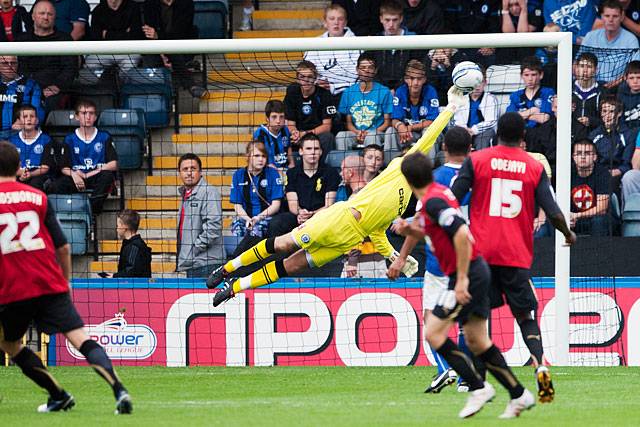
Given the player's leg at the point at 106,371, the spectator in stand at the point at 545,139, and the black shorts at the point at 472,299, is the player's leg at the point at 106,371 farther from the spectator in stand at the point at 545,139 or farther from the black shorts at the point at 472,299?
the spectator in stand at the point at 545,139

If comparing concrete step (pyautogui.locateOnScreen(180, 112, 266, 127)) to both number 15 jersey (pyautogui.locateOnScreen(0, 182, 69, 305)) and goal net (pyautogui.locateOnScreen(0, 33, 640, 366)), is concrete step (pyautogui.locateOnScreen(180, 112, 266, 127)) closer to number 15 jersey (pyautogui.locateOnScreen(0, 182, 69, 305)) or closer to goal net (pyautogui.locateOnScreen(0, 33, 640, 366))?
goal net (pyautogui.locateOnScreen(0, 33, 640, 366))

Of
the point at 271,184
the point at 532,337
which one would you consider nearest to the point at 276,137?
the point at 271,184

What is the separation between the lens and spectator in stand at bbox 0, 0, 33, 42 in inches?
714

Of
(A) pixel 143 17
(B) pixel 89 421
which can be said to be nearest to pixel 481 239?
(B) pixel 89 421

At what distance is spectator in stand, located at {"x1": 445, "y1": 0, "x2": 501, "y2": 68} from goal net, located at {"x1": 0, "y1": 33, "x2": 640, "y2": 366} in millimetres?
1578

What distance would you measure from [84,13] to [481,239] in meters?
11.3

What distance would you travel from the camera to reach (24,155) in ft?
51.4

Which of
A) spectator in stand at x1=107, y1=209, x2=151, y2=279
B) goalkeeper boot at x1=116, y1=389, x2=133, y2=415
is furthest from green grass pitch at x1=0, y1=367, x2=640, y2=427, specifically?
spectator in stand at x1=107, y1=209, x2=151, y2=279

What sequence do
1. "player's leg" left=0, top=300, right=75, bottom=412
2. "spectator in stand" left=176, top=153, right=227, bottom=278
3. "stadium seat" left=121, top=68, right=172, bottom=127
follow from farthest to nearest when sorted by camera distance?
"stadium seat" left=121, top=68, right=172, bottom=127 → "spectator in stand" left=176, top=153, right=227, bottom=278 → "player's leg" left=0, top=300, right=75, bottom=412

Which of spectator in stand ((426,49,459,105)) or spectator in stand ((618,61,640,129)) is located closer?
spectator in stand ((618,61,640,129))

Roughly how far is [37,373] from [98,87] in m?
8.31

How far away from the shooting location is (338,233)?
1232cm

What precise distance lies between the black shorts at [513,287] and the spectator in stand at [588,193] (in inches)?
212

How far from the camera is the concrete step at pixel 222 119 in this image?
16391mm
